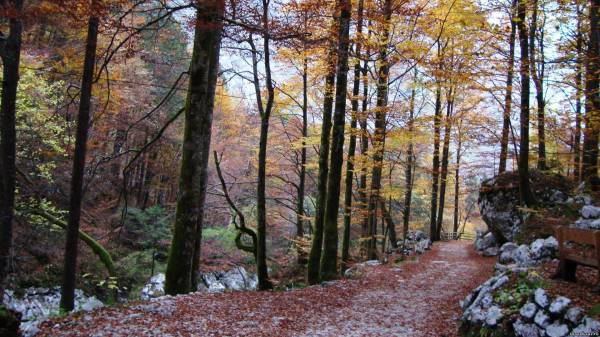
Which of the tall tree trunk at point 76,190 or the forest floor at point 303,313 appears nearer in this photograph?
the forest floor at point 303,313

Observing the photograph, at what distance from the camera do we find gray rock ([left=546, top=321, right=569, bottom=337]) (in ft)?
12.4

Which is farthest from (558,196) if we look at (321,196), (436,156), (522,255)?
(321,196)

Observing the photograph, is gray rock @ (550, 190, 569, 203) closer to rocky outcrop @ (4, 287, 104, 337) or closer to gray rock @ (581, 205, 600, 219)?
gray rock @ (581, 205, 600, 219)

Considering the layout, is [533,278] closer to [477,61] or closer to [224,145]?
[477,61]

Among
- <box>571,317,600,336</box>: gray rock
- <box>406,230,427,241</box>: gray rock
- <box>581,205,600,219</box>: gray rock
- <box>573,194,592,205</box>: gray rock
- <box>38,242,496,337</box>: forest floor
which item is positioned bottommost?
<box>406,230,427,241</box>: gray rock

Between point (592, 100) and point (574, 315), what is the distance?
552cm

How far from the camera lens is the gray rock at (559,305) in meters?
3.95

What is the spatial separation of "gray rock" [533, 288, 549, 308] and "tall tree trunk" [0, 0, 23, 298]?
301 inches

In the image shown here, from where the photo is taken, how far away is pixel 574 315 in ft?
12.4

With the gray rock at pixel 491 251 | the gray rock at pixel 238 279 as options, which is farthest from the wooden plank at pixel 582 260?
the gray rock at pixel 238 279

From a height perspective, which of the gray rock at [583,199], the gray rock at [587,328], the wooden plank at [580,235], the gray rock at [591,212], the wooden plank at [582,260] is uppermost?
the gray rock at [583,199]

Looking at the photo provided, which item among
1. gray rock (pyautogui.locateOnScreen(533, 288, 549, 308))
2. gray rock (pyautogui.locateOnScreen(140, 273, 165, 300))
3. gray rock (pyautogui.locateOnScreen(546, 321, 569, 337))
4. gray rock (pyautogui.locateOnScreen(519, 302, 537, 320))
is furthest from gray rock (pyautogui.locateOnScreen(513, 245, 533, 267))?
gray rock (pyautogui.locateOnScreen(140, 273, 165, 300))

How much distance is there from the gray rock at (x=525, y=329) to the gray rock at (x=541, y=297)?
0.26 m

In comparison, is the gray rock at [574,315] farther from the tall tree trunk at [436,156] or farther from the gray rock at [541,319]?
the tall tree trunk at [436,156]
